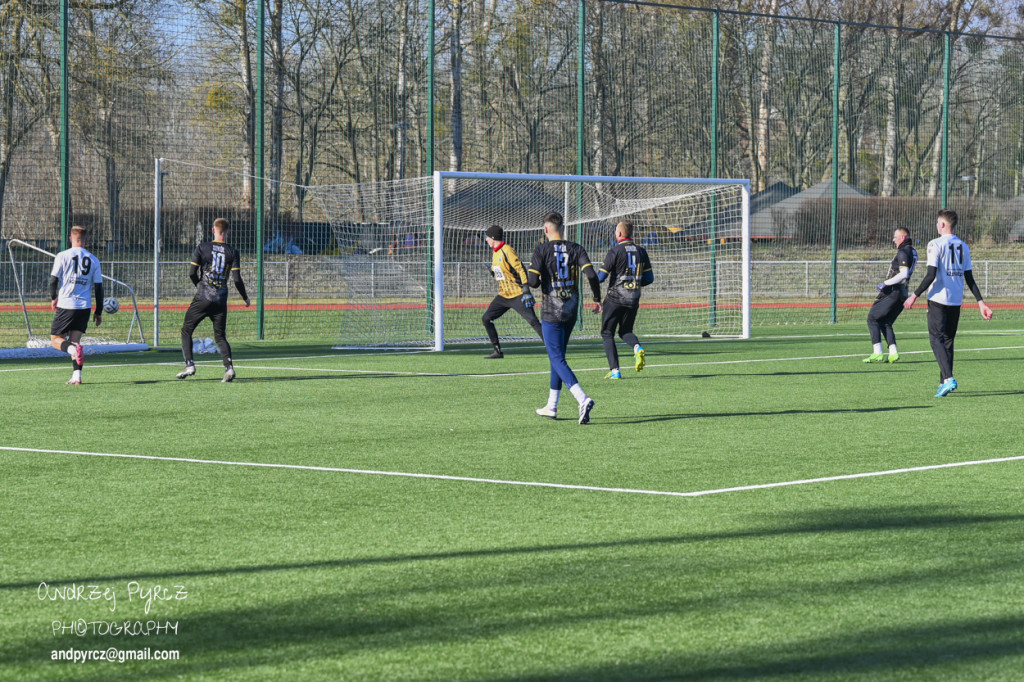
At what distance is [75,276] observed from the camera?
14922 millimetres

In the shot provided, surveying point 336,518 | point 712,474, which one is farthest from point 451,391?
point 336,518

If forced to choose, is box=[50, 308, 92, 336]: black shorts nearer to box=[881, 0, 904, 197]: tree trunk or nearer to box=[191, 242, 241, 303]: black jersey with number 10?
box=[191, 242, 241, 303]: black jersey with number 10

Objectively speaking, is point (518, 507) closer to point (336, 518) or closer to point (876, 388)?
point (336, 518)

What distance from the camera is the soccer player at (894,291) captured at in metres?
17.0

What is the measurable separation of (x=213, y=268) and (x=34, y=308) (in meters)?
9.63

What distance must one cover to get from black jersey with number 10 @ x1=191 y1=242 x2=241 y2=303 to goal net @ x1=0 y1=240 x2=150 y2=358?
516 centimetres

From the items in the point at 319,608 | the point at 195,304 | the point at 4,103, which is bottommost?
the point at 319,608

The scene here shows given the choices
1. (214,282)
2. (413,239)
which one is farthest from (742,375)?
(413,239)

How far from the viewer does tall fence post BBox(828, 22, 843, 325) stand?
28.2 meters

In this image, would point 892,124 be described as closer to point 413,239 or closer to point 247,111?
point 413,239

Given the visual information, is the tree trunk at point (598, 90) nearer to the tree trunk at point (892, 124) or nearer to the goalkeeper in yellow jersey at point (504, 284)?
the tree trunk at point (892, 124)

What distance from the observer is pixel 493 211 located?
2388 centimetres

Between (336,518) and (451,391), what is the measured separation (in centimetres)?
692

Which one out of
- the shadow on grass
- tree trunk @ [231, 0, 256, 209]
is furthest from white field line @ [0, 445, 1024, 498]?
tree trunk @ [231, 0, 256, 209]
